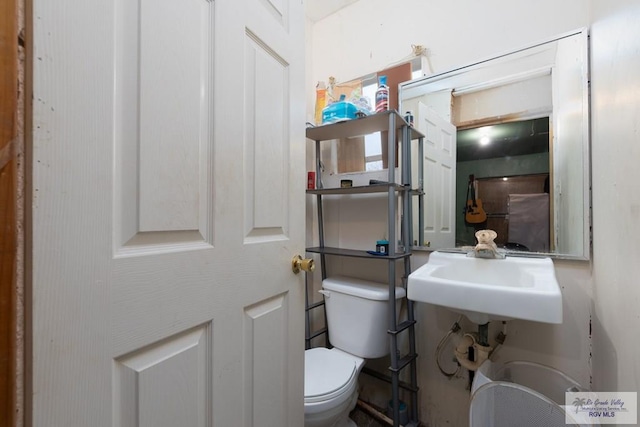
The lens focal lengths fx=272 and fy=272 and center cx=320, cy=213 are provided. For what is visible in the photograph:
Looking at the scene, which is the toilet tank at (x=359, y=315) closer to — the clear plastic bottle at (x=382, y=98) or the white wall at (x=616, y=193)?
the white wall at (x=616, y=193)

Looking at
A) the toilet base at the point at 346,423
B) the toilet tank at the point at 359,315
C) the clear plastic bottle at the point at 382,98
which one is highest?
the clear plastic bottle at the point at 382,98

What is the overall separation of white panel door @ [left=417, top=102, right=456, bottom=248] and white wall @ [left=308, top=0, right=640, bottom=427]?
0.17 metres

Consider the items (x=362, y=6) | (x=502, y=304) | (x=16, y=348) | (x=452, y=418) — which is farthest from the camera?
(x=362, y=6)

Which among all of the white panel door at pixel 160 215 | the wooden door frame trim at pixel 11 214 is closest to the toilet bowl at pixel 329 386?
the white panel door at pixel 160 215

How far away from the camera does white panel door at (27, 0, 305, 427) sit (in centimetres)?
35

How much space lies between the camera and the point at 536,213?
47.3 inches

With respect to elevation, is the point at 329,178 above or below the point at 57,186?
above

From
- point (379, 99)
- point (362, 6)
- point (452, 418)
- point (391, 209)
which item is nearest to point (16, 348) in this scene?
point (391, 209)

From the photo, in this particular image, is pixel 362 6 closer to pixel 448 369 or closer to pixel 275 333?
pixel 275 333

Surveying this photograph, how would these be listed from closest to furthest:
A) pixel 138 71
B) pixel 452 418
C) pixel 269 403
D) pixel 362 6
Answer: pixel 138 71 → pixel 269 403 → pixel 452 418 → pixel 362 6

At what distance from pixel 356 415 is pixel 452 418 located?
0.51 m

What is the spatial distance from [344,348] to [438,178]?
104 cm

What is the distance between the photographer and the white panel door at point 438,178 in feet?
4.63

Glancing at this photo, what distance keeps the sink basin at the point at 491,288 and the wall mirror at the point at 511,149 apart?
0.45 feet
